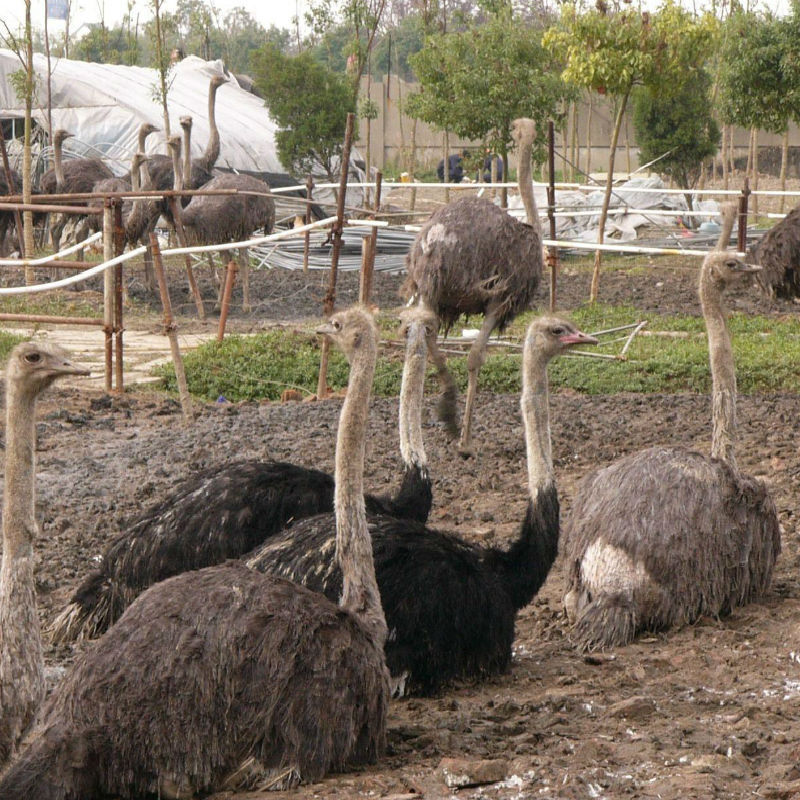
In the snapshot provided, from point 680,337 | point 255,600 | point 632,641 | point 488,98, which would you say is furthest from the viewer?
point 488,98

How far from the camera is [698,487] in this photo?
196 inches

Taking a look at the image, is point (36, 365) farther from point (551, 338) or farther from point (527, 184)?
point (527, 184)

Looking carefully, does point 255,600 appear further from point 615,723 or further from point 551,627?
point 551,627

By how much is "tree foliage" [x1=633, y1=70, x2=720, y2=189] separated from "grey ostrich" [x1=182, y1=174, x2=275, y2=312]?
878 cm

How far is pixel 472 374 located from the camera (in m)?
8.30

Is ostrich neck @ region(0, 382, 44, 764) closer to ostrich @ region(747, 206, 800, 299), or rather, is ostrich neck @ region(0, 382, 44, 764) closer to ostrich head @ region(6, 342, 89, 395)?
ostrich head @ region(6, 342, 89, 395)

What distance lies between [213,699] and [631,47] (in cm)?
1197

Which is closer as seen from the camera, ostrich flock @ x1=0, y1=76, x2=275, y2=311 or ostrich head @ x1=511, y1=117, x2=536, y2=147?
ostrich head @ x1=511, y1=117, x2=536, y2=147

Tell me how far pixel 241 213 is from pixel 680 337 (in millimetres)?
5285

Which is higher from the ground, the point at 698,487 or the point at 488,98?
the point at 488,98

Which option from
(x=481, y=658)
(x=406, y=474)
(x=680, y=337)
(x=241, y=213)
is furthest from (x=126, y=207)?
(x=481, y=658)

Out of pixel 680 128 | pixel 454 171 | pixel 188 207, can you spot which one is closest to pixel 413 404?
pixel 188 207

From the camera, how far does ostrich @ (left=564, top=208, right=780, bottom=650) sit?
189 inches

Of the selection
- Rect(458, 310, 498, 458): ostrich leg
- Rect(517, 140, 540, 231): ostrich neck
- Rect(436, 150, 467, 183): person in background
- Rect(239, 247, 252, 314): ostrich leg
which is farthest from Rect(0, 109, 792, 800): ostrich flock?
Rect(436, 150, 467, 183): person in background
